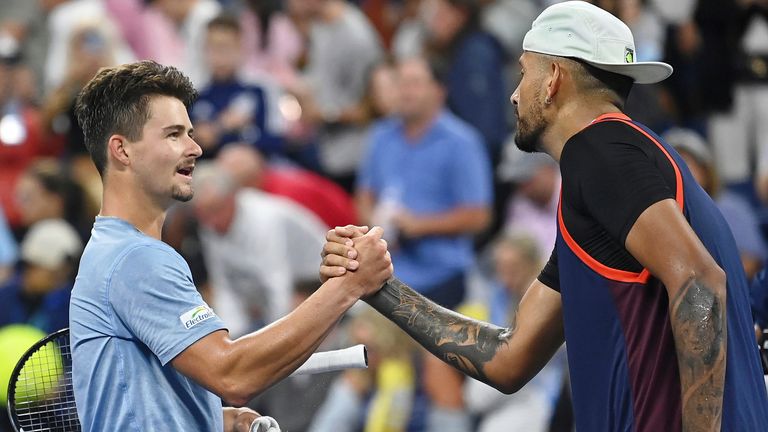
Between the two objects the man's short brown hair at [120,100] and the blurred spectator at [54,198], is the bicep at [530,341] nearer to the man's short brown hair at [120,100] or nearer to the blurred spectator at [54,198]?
the man's short brown hair at [120,100]

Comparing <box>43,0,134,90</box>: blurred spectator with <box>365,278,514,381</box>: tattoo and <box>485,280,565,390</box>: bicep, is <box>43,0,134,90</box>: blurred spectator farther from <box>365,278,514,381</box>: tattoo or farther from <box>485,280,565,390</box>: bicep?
<box>485,280,565,390</box>: bicep

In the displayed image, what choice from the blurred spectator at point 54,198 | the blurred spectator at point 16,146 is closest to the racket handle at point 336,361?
the blurred spectator at point 54,198

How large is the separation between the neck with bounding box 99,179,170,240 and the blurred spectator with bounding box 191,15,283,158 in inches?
223

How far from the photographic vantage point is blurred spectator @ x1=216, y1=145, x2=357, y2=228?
9594mm

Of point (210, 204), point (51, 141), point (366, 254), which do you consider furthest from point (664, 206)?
point (51, 141)

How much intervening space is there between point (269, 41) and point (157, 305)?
25.5 ft

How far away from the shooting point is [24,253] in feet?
30.0

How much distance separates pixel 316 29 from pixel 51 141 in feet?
7.52

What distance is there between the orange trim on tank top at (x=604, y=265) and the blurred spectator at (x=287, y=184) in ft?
18.7

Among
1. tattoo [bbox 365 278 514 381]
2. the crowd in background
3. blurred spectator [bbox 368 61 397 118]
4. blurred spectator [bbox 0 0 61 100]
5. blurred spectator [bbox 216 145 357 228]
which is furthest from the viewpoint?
blurred spectator [bbox 0 0 61 100]

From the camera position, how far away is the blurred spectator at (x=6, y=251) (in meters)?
9.51

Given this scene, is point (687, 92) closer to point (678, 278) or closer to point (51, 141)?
point (51, 141)

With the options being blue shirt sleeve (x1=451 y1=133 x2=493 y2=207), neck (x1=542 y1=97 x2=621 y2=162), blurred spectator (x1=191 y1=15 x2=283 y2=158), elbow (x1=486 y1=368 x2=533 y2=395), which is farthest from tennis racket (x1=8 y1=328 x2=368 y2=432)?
blurred spectator (x1=191 y1=15 x2=283 y2=158)

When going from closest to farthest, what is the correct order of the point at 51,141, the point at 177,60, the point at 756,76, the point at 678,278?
the point at 678,278 → the point at 756,76 → the point at 51,141 → the point at 177,60
